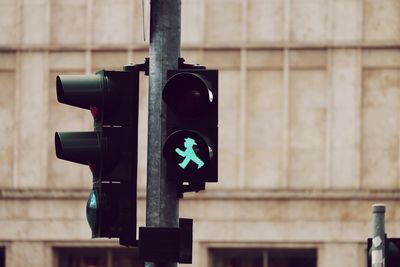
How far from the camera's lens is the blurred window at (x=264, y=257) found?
36.1m

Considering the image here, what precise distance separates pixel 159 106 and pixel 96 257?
1120 inches

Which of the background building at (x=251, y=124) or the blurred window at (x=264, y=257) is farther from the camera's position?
the blurred window at (x=264, y=257)

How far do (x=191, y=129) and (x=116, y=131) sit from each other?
64 centimetres

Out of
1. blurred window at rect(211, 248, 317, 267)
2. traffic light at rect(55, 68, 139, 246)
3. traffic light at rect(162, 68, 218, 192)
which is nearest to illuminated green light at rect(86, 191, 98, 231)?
traffic light at rect(55, 68, 139, 246)

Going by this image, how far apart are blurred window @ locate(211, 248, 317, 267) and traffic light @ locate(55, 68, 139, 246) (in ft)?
88.4

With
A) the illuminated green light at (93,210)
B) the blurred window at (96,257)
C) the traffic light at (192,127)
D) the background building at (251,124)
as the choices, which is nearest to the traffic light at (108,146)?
the illuminated green light at (93,210)

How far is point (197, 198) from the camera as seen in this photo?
118ft

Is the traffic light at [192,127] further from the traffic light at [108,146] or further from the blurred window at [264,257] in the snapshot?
the blurred window at [264,257]

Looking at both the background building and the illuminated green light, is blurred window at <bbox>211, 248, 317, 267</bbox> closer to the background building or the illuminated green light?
the background building

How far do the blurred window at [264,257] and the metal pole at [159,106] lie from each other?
88.8 feet

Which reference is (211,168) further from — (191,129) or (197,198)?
(197,198)

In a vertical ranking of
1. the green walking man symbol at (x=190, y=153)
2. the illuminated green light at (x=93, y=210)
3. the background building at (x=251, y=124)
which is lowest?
the illuminated green light at (x=93, y=210)

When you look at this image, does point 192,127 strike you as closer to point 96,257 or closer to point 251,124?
point 251,124

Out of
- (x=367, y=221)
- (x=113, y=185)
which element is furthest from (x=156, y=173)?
(x=367, y=221)
